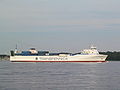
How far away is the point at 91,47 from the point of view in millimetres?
121875

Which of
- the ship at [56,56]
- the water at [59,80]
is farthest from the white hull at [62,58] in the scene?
the water at [59,80]

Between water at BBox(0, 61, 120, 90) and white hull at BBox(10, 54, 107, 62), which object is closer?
water at BBox(0, 61, 120, 90)

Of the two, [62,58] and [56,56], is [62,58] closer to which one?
[62,58]

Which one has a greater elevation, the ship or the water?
the ship

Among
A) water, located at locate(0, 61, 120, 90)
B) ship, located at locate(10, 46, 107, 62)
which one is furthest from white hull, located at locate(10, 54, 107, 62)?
water, located at locate(0, 61, 120, 90)

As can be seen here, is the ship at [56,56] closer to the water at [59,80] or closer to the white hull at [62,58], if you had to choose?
the white hull at [62,58]

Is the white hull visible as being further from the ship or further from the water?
the water

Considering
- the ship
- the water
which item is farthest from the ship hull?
the water

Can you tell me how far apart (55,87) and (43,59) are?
101 meters

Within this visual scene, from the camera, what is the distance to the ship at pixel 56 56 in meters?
118

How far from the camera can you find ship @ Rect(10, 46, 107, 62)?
118 meters

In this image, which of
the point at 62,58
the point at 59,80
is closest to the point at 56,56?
the point at 62,58

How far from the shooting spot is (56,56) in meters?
129

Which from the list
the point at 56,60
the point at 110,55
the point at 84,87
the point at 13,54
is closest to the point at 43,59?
the point at 56,60
